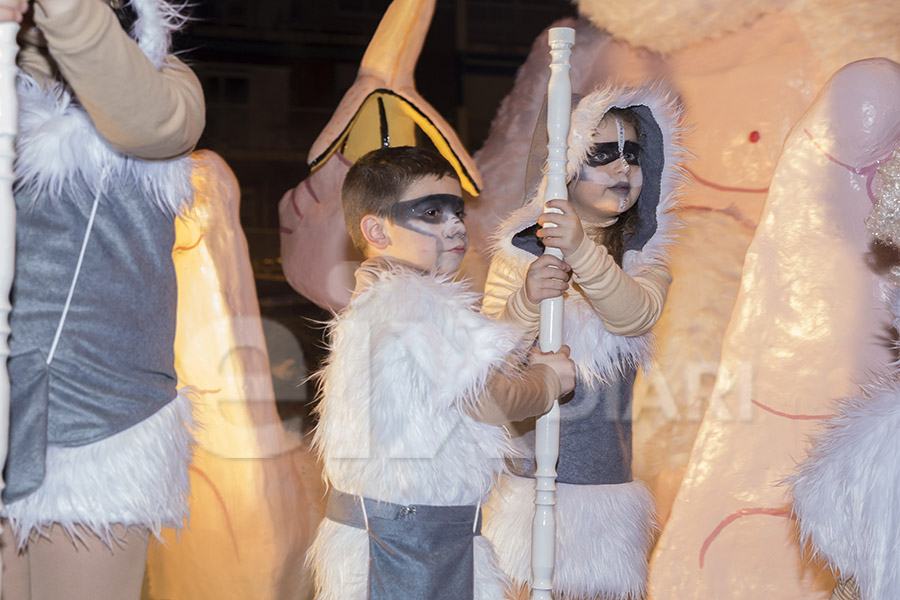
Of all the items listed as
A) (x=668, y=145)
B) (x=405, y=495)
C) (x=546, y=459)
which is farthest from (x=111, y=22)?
(x=668, y=145)

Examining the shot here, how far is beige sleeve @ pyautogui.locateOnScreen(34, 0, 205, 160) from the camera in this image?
1.05 m

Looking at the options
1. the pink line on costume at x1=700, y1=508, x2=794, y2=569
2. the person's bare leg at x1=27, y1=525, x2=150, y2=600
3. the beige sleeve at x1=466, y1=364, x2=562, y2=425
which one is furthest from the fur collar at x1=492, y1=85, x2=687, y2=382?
the person's bare leg at x1=27, y1=525, x2=150, y2=600

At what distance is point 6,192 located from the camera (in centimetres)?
102

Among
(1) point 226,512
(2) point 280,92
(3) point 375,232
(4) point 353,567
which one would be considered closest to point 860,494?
(4) point 353,567

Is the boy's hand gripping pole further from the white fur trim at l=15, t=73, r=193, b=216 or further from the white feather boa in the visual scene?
the white feather boa

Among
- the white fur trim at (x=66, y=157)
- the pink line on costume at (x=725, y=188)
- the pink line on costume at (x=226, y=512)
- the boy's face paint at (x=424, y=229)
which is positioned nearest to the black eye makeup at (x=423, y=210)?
the boy's face paint at (x=424, y=229)

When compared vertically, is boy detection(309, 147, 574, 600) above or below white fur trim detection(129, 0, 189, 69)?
below

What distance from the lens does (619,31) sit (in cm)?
247

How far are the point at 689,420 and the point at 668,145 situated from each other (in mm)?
838

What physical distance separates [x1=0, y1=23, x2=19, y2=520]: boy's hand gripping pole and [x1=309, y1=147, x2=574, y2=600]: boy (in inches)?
22.6

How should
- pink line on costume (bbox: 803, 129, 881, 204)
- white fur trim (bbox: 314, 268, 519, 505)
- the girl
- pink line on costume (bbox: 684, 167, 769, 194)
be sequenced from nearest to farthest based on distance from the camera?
white fur trim (bbox: 314, 268, 519, 505), the girl, pink line on costume (bbox: 803, 129, 881, 204), pink line on costume (bbox: 684, 167, 769, 194)

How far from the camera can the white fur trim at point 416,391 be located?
144 centimetres

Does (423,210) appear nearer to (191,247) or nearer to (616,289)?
(616,289)

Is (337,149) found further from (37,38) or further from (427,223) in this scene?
(37,38)
